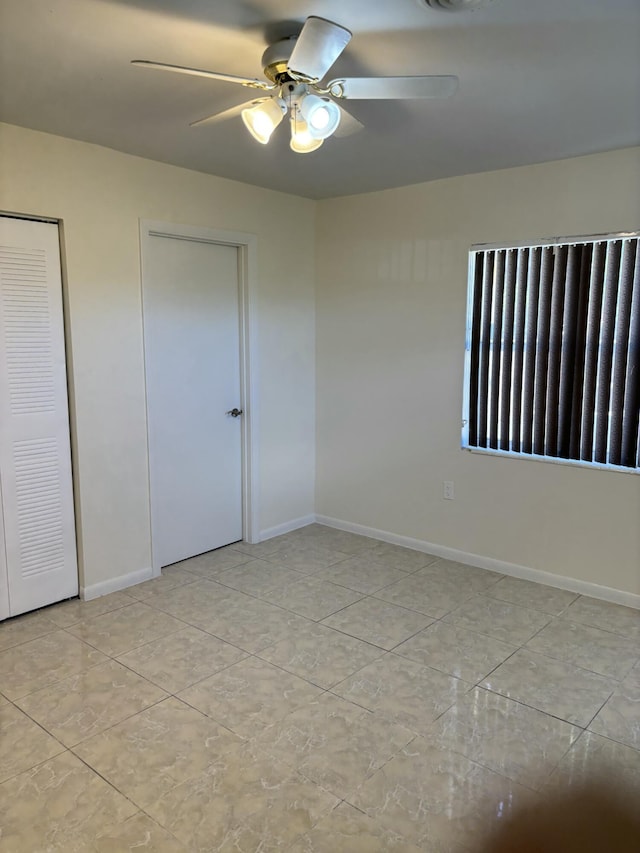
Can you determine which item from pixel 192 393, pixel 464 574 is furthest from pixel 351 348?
pixel 464 574

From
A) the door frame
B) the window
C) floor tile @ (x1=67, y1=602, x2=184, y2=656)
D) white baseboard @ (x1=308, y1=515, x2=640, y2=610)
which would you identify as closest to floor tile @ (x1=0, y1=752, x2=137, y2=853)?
floor tile @ (x1=67, y1=602, x2=184, y2=656)

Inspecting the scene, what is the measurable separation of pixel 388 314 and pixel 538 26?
2392 millimetres

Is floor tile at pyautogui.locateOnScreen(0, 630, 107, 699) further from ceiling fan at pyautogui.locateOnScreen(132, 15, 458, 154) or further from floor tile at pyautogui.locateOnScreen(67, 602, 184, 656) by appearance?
ceiling fan at pyautogui.locateOnScreen(132, 15, 458, 154)

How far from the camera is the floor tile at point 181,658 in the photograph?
265 centimetres

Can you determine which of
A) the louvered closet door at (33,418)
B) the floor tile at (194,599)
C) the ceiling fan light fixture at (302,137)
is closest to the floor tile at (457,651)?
the floor tile at (194,599)

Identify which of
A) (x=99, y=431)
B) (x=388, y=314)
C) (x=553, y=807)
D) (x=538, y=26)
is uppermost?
(x=538, y=26)

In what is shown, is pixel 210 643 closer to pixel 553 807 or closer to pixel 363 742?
pixel 363 742

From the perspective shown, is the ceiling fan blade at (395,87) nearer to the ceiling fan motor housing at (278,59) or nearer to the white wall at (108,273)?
Result: the ceiling fan motor housing at (278,59)

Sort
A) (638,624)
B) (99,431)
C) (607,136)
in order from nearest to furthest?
1. (607,136)
2. (638,624)
3. (99,431)

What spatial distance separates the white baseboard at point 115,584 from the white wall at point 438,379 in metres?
1.60

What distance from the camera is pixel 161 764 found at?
6.95 ft

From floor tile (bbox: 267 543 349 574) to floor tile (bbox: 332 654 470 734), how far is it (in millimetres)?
1191

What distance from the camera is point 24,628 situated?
308cm

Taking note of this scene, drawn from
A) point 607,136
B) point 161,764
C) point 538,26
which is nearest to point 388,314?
point 607,136
